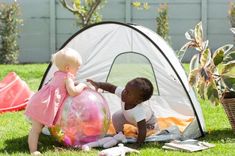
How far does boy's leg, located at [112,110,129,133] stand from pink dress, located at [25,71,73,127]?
666mm

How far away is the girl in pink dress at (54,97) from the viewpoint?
4.43 meters

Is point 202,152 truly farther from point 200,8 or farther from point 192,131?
point 200,8

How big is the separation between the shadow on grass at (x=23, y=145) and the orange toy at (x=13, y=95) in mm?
1579

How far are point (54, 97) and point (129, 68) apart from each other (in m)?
1.57

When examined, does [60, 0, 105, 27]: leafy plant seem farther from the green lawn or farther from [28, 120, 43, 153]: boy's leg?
[28, 120, 43, 153]: boy's leg

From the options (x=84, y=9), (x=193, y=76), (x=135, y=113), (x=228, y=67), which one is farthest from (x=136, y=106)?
(x=84, y=9)

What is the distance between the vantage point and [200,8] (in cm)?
1291

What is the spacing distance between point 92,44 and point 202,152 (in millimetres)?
1708

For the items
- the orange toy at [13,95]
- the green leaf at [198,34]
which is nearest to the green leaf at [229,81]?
the green leaf at [198,34]

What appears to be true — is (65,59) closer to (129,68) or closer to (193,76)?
(193,76)

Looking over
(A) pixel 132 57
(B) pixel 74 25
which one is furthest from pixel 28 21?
(A) pixel 132 57

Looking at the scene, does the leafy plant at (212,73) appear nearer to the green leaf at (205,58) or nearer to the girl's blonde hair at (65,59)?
the green leaf at (205,58)

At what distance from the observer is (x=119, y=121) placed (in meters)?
5.02

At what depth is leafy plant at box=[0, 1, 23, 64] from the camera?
12062mm
